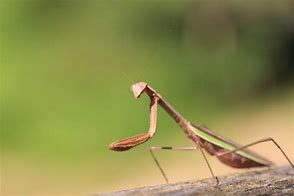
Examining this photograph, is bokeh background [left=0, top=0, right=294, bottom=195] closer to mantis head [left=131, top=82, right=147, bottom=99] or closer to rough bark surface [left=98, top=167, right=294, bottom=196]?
mantis head [left=131, top=82, right=147, bottom=99]

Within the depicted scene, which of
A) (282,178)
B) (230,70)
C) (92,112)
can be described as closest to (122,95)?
(92,112)

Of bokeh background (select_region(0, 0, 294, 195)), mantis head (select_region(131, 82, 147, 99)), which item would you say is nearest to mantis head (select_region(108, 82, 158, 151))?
mantis head (select_region(131, 82, 147, 99))

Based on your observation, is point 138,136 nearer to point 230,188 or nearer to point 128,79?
point 230,188

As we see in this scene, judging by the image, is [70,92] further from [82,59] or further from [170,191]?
[170,191]

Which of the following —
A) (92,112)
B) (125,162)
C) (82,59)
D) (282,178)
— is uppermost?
(82,59)

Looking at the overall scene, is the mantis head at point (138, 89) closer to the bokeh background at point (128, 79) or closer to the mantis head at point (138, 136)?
the mantis head at point (138, 136)

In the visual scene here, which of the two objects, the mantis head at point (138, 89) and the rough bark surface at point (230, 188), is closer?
the rough bark surface at point (230, 188)

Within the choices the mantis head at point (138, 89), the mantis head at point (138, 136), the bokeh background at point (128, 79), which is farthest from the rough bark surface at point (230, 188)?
the bokeh background at point (128, 79)

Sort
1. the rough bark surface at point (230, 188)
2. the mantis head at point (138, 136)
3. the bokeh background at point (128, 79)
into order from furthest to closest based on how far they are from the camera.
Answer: the bokeh background at point (128, 79) < the mantis head at point (138, 136) < the rough bark surface at point (230, 188)
